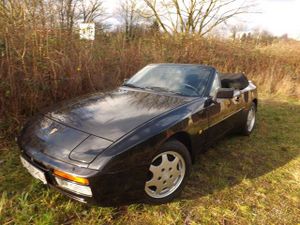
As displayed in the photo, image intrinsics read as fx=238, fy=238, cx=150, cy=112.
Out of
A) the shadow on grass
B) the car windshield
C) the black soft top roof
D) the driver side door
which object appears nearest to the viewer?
the shadow on grass

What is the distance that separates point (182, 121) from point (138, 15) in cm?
1522

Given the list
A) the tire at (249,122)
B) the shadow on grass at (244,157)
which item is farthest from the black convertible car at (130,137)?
the tire at (249,122)

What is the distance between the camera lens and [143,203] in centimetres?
234

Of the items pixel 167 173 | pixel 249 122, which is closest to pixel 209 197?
pixel 167 173

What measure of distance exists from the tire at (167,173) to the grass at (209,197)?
12 cm

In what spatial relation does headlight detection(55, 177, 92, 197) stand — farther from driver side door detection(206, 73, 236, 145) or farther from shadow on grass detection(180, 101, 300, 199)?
driver side door detection(206, 73, 236, 145)

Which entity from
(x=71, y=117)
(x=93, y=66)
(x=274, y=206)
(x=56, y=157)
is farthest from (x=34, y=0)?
(x=274, y=206)

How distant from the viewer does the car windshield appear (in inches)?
125

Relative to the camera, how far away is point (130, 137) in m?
2.05

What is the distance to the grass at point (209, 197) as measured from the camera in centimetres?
222

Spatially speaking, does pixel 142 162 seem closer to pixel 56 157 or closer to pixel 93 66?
pixel 56 157

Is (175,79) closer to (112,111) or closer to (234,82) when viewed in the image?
(112,111)

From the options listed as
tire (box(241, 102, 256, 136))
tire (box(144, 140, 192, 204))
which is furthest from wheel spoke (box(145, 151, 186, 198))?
tire (box(241, 102, 256, 136))

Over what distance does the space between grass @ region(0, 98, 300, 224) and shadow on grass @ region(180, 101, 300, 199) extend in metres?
0.01
